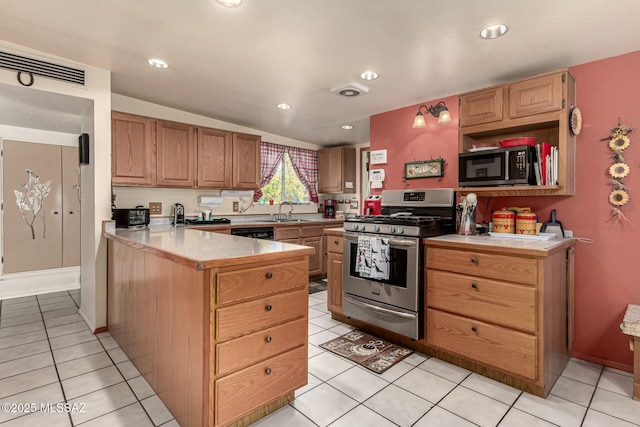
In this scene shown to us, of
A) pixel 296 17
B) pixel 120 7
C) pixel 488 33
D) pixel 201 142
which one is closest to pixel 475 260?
pixel 488 33

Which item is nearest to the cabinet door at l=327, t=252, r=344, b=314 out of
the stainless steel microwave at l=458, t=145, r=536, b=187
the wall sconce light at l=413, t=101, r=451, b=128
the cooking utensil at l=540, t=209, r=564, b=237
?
the stainless steel microwave at l=458, t=145, r=536, b=187

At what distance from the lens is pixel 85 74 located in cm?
271

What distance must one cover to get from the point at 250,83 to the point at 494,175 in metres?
2.31

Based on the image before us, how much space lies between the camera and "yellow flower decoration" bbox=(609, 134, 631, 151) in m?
2.29

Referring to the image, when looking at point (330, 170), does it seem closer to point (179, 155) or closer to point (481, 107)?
point (179, 155)

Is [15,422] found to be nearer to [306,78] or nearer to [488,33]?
[306,78]

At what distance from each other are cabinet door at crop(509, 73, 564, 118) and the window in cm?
361

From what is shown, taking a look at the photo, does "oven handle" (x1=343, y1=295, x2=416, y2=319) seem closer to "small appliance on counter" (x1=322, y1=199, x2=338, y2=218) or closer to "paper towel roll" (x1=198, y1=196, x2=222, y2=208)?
"paper towel roll" (x1=198, y1=196, x2=222, y2=208)

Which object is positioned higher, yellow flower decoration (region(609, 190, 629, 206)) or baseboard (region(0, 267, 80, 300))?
yellow flower decoration (region(609, 190, 629, 206))

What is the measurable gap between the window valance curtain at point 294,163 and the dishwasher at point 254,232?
841mm

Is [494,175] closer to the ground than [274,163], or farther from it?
closer to the ground

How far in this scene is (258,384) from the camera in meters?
1.69

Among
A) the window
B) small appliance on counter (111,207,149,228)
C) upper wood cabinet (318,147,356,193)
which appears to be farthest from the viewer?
upper wood cabinet (318,147,356,193)

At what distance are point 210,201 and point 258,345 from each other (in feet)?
10.0
